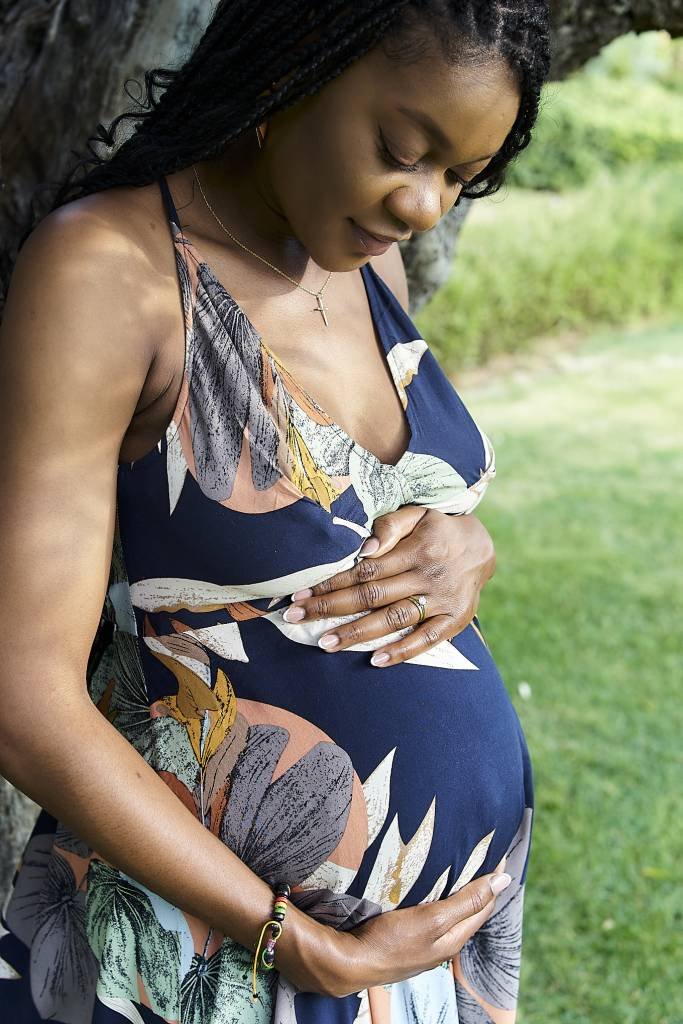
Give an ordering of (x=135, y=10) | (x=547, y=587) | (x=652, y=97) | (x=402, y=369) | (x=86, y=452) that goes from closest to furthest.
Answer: (x=86, y=452), (x=402, y=369), (x=135, y=10), (x=547, y=587), (x=652, y=97)

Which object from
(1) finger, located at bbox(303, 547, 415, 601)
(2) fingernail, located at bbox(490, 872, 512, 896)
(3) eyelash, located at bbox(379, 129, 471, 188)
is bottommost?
(2) fingernail, located at bbox(490, 872, 512, 896)

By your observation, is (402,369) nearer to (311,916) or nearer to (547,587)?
(311,916)

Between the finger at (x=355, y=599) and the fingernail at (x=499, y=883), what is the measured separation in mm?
516

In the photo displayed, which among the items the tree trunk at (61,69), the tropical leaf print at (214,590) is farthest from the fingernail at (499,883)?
the tree trunk at (61,69)

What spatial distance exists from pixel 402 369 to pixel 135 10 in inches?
35.5

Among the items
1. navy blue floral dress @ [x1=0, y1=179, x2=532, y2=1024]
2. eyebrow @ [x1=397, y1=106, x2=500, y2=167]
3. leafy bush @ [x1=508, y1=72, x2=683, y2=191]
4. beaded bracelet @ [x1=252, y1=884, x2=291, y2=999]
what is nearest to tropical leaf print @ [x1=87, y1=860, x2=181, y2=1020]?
navy blue floral dress @ [x1=0, y1=179, x2=532, y2=1024]

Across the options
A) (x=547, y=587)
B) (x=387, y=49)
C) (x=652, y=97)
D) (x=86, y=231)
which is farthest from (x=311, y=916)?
(x=652, y=97)

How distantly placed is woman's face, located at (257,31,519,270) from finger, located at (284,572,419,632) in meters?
0.50

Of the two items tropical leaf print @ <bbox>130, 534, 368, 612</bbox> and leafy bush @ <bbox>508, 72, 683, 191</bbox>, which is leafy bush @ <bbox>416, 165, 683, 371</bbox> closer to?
leafy bush @ <bbox>508, 72, 683, 191</bbox>

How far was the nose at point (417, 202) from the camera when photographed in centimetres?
151

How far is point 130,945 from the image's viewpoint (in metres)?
1.67

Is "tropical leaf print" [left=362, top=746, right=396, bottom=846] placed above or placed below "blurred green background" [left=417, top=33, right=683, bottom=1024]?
above

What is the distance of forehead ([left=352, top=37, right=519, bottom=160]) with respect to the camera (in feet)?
4.71

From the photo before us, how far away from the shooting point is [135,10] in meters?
→ 2.11
